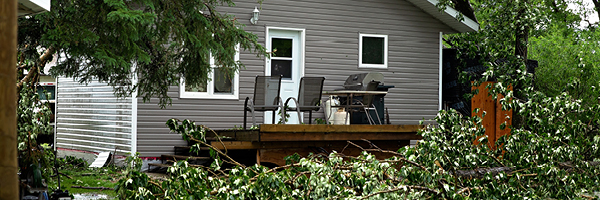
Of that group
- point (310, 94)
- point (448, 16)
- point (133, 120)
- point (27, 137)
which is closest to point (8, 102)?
point (27, 137)

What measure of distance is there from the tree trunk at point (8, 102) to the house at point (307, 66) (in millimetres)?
8657

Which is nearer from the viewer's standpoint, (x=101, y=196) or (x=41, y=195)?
(x=41, y=195)

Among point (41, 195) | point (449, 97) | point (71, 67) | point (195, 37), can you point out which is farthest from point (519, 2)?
point (41, 195)

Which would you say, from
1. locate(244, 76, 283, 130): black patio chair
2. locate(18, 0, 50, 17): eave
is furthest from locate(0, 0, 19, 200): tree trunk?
locate(244, 76, 283, 130): black patio chair

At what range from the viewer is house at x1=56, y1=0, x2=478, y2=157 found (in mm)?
9883

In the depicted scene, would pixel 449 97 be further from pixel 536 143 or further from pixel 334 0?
pixel 536 143

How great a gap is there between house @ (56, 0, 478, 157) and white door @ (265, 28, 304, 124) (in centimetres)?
2

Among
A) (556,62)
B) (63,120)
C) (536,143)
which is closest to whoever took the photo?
(536,143)

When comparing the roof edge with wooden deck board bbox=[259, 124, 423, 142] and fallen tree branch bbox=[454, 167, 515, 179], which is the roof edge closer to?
wooden deck board bbox=[259, 124, 423, 142]

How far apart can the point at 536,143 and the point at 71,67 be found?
645 cm

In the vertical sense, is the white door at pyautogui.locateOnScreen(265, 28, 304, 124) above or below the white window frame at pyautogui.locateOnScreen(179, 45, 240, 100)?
above

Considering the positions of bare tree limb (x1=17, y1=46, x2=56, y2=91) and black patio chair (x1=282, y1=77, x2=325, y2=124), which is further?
black patio chair (x1=282, y1=77, x2=325, y2=124)

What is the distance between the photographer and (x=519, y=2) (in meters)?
9.43

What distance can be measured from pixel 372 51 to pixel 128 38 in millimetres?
5927
